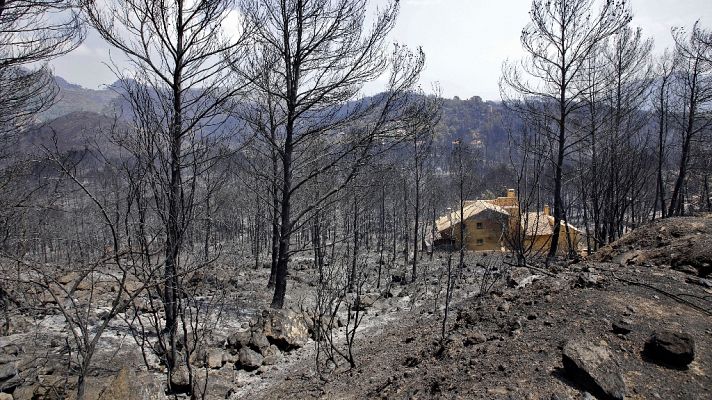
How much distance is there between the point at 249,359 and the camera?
235 inches

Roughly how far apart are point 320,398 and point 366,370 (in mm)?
724

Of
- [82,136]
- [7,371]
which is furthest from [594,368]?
[82,136]

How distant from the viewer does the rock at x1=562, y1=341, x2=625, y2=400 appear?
10.00ft

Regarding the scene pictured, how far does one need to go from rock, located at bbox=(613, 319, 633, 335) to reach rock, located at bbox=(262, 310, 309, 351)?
4.76m

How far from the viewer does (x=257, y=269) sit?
18.9 m

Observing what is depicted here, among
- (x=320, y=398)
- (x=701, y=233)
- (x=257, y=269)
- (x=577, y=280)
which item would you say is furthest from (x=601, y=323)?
(x=257, y=269)

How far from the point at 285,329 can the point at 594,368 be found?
493 centimetres

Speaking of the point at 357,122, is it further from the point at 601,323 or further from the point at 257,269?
the point at 257,269

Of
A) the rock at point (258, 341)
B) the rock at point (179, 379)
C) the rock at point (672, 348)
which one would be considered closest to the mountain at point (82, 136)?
the rock at point (179, 379)

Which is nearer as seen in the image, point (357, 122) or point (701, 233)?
point (701, 233)

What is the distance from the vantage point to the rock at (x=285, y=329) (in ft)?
22.0

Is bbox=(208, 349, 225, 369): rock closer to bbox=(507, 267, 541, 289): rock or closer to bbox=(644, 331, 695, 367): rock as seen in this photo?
bbox=(507, 267, 541, 289): rock

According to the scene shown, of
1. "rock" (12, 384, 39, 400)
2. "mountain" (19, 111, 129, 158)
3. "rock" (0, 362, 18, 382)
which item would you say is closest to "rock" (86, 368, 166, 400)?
"rock" (12, 384, 39, 400)

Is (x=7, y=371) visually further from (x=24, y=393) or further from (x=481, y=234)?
(x=481, y=234)
